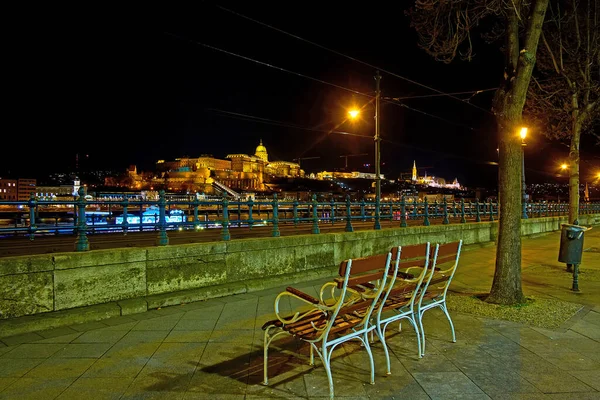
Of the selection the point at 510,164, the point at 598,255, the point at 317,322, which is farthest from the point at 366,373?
the point at 598,255

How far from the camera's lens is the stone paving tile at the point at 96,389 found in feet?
12.8

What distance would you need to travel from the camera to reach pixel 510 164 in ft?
24.2

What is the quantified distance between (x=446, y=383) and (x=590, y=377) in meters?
1.45

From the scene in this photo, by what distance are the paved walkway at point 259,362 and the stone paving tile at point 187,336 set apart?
0.01 metres

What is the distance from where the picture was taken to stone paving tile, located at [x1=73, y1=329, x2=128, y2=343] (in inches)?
217

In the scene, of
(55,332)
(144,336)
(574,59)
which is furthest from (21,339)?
(574,59)

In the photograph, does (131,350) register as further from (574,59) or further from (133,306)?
(574,59)

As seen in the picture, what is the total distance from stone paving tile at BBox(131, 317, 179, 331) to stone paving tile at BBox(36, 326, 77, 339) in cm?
82

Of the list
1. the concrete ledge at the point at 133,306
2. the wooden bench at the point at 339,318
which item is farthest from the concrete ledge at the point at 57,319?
the wooden bench at the point at 339,318

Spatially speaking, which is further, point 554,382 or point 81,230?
point 81,230

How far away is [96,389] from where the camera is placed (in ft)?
13.3

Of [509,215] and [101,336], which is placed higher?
[509,215]

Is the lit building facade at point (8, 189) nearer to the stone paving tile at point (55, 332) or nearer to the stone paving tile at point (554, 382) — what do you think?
the stone paving tile at point (55, 332)

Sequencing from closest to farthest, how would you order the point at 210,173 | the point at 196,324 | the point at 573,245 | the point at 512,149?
the point at 196,324 < the point at 512,149 < the point at 573,245 < the point at 210,173
